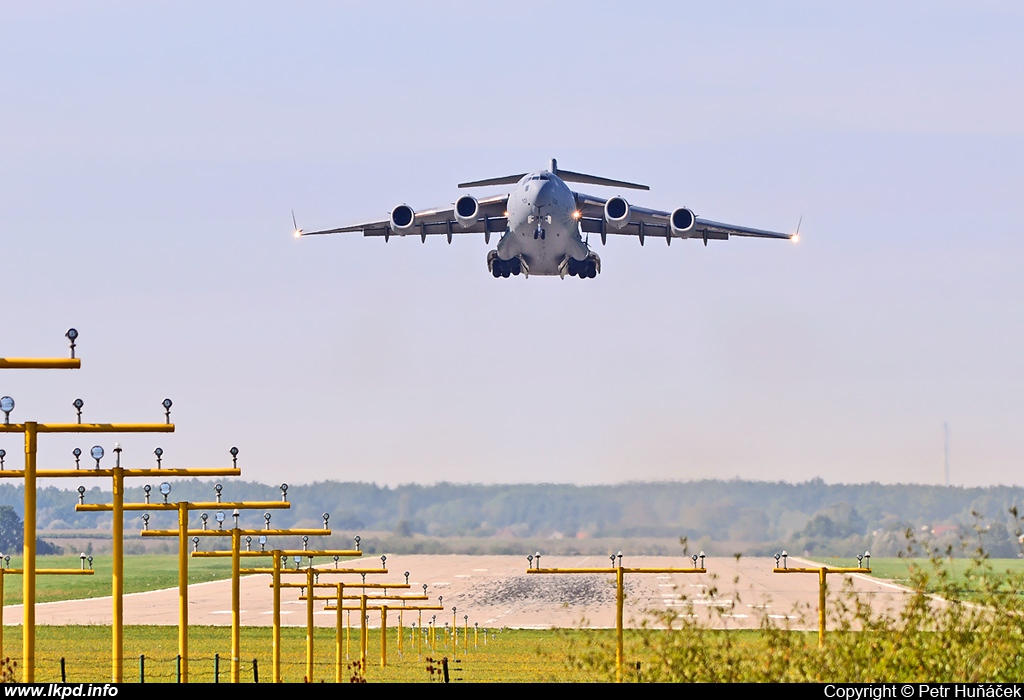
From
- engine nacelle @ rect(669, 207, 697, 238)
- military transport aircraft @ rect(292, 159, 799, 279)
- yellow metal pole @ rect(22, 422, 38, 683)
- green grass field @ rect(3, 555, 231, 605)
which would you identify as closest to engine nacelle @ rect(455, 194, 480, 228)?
military transport aircraft @ rect(292, 159, 799, 279)

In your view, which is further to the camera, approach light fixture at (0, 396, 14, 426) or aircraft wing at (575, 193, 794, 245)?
aircraft wing at (575, 193, 794, 245)

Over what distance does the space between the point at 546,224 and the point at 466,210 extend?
405 cm

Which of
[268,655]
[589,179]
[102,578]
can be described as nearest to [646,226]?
[589,179]

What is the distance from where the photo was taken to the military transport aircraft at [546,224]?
163 feet

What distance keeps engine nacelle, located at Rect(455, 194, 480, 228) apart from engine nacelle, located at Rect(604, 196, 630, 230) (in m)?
4.62

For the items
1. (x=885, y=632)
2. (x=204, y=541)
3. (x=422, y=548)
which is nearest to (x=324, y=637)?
(x=422, y=548)

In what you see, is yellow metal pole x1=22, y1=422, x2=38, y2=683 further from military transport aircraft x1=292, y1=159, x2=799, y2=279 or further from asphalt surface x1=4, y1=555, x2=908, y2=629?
asphalt surface x1=4, y1=555, x2=908, y2=629

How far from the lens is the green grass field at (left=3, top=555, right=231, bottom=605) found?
98.8 metres

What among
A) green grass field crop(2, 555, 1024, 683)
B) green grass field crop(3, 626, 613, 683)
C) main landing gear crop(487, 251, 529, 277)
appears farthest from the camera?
main landing gear crop(487, 251, 529, 277)

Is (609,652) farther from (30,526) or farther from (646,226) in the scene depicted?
(646,226)

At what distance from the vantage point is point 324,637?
6400 centimetres

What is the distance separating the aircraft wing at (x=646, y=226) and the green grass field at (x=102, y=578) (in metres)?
48.5

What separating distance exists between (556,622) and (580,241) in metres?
24.4
